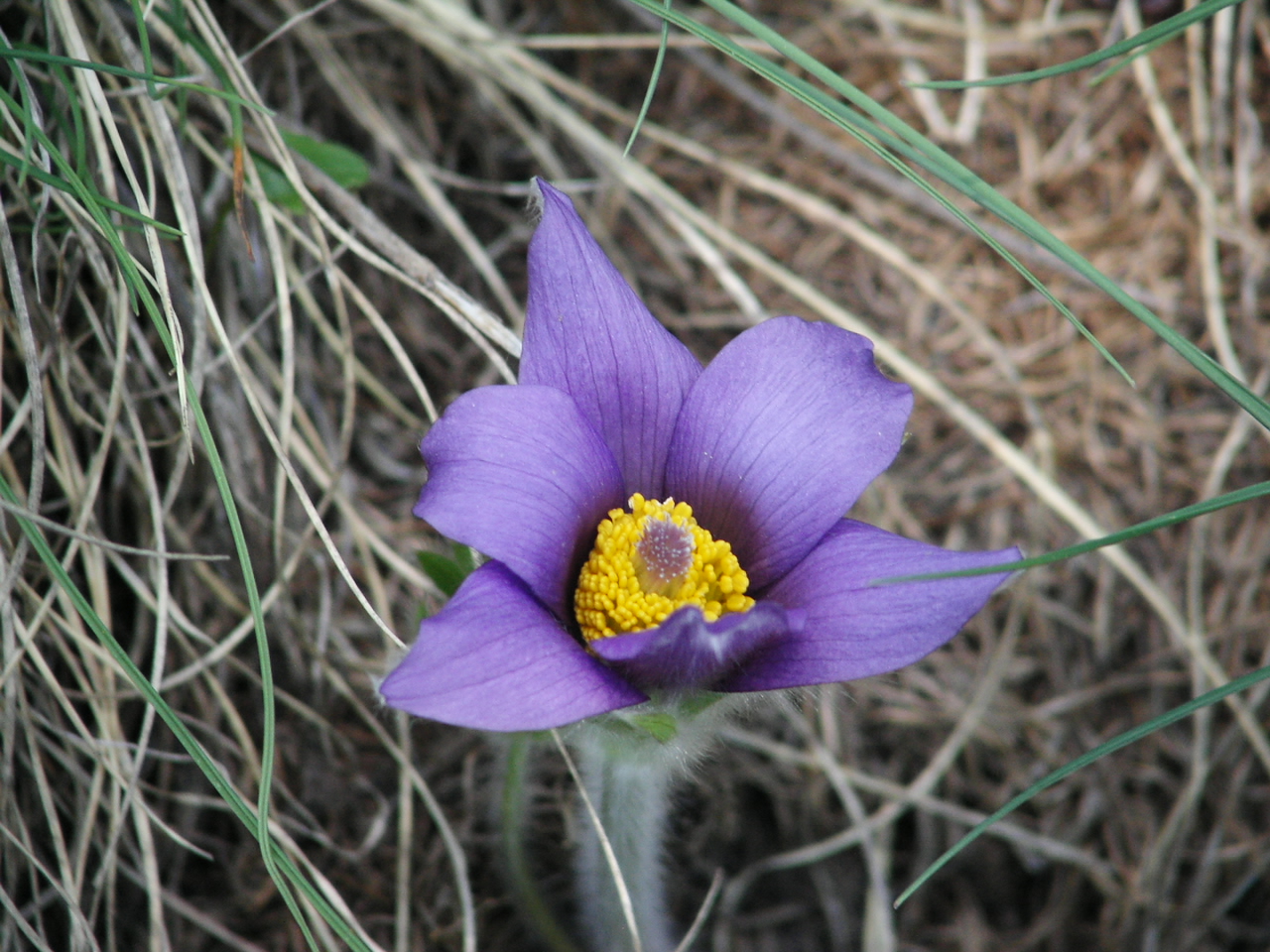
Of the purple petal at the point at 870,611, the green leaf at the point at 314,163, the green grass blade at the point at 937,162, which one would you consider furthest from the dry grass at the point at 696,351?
the green grass blade at the point at 937,162

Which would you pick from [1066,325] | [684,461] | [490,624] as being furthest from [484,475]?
[1066,325]

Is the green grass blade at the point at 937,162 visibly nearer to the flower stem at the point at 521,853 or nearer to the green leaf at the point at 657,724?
the green leaf at the point at 657,724

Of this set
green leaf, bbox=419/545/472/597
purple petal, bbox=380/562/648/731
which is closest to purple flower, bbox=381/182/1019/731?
purple petal, bbox=380/562/648/731

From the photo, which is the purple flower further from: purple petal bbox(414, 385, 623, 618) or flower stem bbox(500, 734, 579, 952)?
flower stem bbox(500, 734, 579, 952)

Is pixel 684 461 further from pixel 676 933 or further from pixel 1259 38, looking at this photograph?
pixel 1259 38

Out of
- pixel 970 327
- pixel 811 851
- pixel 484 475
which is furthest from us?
pixel 970 327

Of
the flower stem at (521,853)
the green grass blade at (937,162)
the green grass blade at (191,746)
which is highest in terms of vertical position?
the green grass blade at (937,162)
